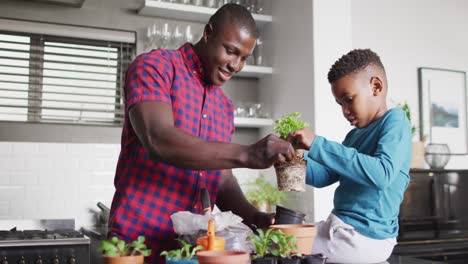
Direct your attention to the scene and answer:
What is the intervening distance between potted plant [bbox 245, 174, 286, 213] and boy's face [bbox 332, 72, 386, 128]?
6.39 ft

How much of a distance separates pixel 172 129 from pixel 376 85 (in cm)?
87

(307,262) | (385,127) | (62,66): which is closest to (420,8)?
(62,66)

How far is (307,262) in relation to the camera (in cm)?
113

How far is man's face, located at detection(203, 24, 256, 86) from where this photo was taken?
5.14 feet

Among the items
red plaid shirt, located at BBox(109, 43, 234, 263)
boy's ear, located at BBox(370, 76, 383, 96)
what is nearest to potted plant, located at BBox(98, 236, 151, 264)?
red plaid shirt, located at BBox(109, 43, 234, 263)

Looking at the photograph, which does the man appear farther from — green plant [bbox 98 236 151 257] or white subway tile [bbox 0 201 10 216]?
white subway tile [bbox 0 201 10 216]

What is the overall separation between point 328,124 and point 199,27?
1.29 meters

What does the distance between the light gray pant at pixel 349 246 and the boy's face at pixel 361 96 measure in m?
0.38

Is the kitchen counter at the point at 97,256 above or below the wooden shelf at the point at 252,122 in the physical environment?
below

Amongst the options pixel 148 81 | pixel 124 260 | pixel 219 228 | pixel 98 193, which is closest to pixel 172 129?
pixel 148 81

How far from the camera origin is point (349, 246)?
5.48 ft

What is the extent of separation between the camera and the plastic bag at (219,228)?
1.21 metres

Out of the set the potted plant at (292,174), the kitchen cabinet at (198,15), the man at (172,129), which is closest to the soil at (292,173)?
the potted plant at (292,174)

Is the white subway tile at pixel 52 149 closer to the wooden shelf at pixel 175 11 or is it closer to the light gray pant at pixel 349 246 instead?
the wooden shelf at pixel 175 11
